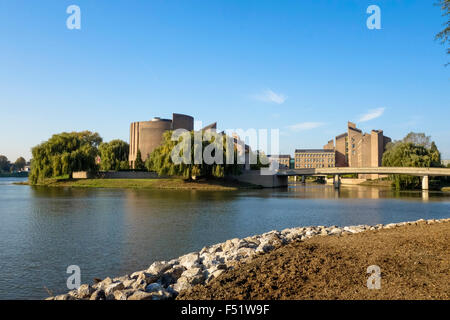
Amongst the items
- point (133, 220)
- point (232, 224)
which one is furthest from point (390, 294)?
point (133, 220)

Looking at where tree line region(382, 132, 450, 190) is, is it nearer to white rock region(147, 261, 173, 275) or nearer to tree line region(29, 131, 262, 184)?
tree line region(29, 131, 262, 184)

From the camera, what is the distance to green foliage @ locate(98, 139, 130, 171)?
254 feet

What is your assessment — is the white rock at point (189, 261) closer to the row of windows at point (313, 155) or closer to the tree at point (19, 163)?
the row of windows at point (313, 155)

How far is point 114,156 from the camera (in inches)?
3120

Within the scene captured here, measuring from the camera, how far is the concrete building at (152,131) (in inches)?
3395

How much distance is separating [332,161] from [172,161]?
369 feet

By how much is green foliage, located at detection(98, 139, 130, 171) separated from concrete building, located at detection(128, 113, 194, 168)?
4.77m

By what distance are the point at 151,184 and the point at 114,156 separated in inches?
1011

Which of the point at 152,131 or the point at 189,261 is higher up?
the point at 152,131

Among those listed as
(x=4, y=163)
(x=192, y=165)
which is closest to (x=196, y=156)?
(x=192, y=165)

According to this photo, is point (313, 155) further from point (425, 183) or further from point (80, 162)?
point (80, 162)

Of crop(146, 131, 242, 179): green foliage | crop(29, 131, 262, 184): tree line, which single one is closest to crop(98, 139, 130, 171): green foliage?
crop(29, 131, 262, 184): tree line
